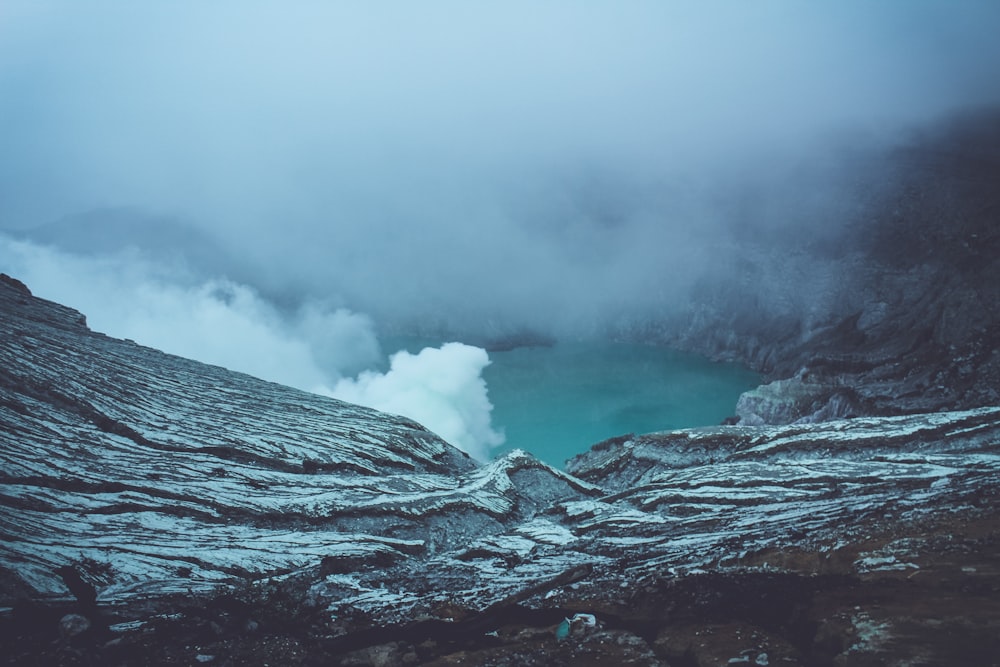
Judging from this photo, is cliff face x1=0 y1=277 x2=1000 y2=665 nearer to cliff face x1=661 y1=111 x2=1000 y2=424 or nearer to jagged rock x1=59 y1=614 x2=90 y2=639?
jagged rock x1=59 y1=614 x2=90 y2=639

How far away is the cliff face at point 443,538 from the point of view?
11.0 m

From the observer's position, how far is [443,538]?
61.5 feet

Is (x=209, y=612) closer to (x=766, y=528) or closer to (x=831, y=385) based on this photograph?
(x=766, y=528)

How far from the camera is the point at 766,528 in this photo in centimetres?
1538

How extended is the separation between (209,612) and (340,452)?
11002 mm

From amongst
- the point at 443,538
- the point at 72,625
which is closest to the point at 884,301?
the point at 443,538

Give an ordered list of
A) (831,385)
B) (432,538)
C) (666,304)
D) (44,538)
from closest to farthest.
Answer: (44,538)
(432,538)
(831,385)
(666,304)

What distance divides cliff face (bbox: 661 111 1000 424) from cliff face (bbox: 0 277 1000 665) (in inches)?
1135

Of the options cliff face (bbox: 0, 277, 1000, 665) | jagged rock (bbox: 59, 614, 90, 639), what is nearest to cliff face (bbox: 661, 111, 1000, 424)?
cliff face (bbox: 0, 277, 1000, 665)

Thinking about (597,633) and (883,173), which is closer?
(597,633)

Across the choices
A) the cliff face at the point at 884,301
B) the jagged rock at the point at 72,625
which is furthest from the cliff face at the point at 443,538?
Result: the cliff face at the point at 884,301

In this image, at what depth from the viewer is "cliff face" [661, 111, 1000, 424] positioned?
48031 mm

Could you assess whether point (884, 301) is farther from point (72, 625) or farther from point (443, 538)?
point (72, 625)

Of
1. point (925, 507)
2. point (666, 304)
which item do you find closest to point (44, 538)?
point (925, 507)
